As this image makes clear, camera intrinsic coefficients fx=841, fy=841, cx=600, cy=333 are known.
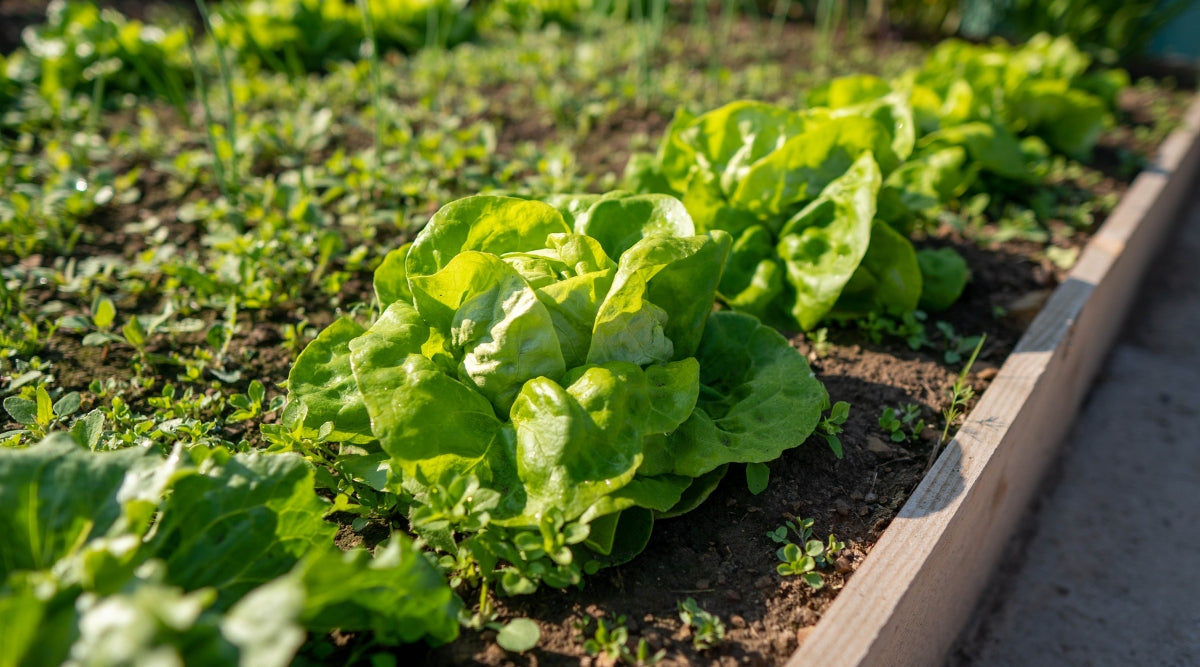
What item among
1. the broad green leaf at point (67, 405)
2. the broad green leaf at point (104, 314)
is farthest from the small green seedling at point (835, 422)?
the broad green leaf at point (104, 314)

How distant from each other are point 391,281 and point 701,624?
1114mm

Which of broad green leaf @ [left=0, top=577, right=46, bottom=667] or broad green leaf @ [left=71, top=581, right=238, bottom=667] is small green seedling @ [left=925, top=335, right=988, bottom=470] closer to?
broad green leaf @ [left=71, top=581, right=238, bottom=667]

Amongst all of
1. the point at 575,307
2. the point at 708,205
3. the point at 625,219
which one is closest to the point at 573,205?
the point at 625,219

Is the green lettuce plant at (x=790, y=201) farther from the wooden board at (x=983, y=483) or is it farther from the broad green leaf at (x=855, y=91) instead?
the broad green leaf at (x=855, y=91)

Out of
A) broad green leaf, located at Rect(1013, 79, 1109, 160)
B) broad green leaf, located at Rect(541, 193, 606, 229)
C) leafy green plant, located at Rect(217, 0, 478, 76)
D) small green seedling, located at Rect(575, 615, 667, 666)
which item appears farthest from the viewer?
leafy green plant, located at Rect(217, 0, 478, 76)

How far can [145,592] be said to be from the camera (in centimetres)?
119

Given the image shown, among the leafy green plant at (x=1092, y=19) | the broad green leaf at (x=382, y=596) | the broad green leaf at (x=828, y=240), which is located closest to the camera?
the broad green leaf at (x=382, y=596)

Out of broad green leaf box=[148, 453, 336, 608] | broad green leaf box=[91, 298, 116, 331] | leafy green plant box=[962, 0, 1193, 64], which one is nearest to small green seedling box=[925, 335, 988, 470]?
broad green leaf box=[148, 453, 336, 608]

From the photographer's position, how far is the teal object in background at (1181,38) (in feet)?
22.4

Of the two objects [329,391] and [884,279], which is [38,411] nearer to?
[329,391]

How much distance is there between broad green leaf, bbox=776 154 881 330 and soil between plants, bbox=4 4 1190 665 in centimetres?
21

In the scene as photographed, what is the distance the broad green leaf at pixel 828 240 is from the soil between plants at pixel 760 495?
21cm

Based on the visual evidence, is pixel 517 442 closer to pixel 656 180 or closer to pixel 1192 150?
pixel 656 180

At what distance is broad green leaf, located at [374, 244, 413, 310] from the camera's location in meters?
2.12
